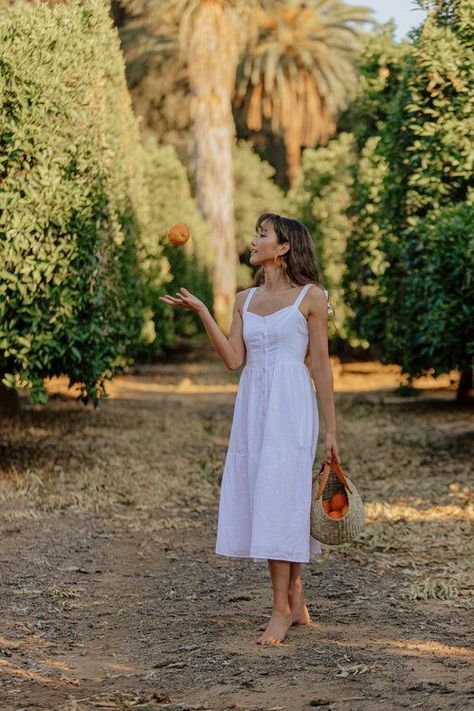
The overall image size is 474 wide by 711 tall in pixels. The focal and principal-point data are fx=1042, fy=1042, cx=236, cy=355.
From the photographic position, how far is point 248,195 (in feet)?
116

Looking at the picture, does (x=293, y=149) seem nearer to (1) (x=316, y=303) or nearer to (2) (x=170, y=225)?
(2) (x=170, y=225)

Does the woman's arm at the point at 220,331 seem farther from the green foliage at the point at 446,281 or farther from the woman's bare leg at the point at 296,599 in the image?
the green foliage at the point at 446,281

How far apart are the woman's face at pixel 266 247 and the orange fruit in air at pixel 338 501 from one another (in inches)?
44.8

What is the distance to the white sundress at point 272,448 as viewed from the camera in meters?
4.59

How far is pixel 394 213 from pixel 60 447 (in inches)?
176

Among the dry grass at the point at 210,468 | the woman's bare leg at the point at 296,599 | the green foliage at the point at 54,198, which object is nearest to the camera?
the woman's bare leg at the point at 296,599

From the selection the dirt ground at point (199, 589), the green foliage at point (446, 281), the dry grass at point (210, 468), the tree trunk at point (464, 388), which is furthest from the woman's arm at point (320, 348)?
the tree trunk at point (464, 388)

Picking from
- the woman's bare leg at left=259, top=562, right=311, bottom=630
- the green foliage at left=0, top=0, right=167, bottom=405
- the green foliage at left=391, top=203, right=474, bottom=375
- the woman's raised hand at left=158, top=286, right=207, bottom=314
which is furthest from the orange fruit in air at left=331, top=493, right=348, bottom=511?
the green foliage at left=391, top=203, right=474, bottom=375

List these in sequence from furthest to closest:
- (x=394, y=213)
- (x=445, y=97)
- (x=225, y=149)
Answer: (x=225, y=149) → (x=394, y=213) → (x=445, y=97)

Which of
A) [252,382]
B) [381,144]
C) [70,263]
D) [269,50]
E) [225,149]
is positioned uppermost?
[269,50]

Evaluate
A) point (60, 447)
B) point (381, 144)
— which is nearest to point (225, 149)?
point (381, 144)

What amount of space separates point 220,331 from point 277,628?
4.46 feet

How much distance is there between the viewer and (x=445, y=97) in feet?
34.2

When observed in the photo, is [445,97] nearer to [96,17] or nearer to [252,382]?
[96,17]
